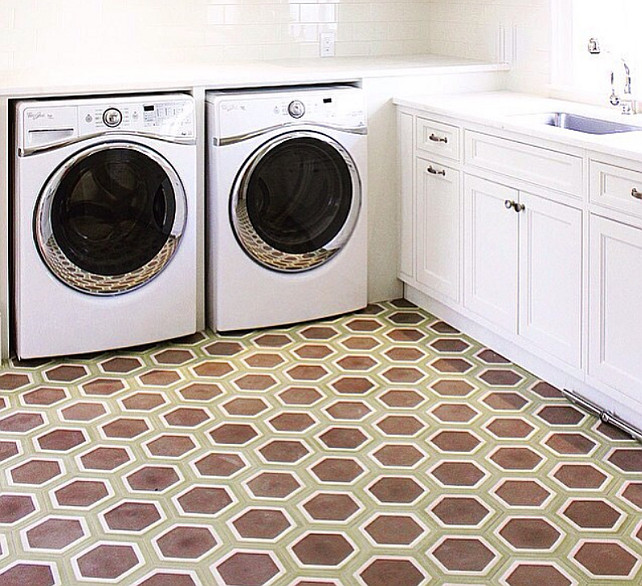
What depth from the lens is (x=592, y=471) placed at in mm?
3012

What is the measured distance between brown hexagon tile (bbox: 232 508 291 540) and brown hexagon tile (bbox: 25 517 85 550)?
0.42 metres

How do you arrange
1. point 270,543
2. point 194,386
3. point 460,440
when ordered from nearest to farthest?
1. point 270,543
2. point 460,440
3. point 194,386

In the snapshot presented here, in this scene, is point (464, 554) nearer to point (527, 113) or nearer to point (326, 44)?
point (527, 113)

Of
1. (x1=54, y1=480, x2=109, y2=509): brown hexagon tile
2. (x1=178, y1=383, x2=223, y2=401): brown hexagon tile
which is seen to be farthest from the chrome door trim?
(x1=54, y1=480, x2=109, y2=509): brown hexagon tile

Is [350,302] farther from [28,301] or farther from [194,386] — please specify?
[28,301]

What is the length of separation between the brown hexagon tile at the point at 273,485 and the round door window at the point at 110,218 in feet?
4.23

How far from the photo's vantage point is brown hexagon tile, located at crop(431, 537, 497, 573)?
2521mm

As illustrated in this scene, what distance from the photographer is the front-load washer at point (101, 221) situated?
377 cm

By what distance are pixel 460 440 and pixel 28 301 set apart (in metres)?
1.72

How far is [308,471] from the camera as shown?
3.04 m

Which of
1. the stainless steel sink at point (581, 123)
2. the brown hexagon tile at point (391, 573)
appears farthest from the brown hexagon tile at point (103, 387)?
the stainless steel sink at point (581, 123)

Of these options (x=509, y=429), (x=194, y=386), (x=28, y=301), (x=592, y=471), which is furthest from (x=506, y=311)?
(x=28, y=301)

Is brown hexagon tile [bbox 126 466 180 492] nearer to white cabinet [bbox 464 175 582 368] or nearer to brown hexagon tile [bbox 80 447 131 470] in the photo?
brown hexagon tile [bbox 80 447 131 470]

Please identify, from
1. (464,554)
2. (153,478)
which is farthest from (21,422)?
(464,554)
